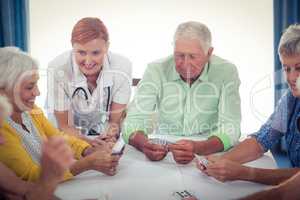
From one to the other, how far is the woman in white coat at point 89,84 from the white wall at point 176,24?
0.03 metres

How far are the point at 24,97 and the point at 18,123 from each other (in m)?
0.07

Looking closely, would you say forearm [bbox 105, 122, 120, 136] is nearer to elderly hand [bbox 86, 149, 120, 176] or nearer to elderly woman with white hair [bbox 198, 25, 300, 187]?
elderly hand [bbox 86, 149, 120, 176]

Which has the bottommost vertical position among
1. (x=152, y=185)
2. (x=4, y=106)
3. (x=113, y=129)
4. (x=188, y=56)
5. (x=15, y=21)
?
(x=152, y=185)

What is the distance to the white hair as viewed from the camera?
3.00 ft

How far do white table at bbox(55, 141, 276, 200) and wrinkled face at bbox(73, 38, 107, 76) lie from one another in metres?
0.30

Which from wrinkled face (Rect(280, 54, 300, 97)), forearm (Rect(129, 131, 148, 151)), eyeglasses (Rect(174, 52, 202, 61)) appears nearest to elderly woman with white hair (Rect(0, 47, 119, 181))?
forearm (Rect(129, 131, 148, 151))

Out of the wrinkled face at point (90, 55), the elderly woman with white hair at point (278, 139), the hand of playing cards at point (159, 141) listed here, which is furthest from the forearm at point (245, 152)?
the wrinkled face at point (90, 55)

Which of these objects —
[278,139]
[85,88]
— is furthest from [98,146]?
[278,139]

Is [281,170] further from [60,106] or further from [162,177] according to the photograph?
[60,106]

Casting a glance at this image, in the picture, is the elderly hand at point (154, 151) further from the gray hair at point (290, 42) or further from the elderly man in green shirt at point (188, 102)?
the gray hair at point (290, 42)

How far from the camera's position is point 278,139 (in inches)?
43.6

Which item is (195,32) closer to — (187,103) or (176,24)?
(176,24)

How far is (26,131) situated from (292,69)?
0.75 metres

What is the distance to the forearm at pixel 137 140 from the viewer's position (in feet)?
3.80
